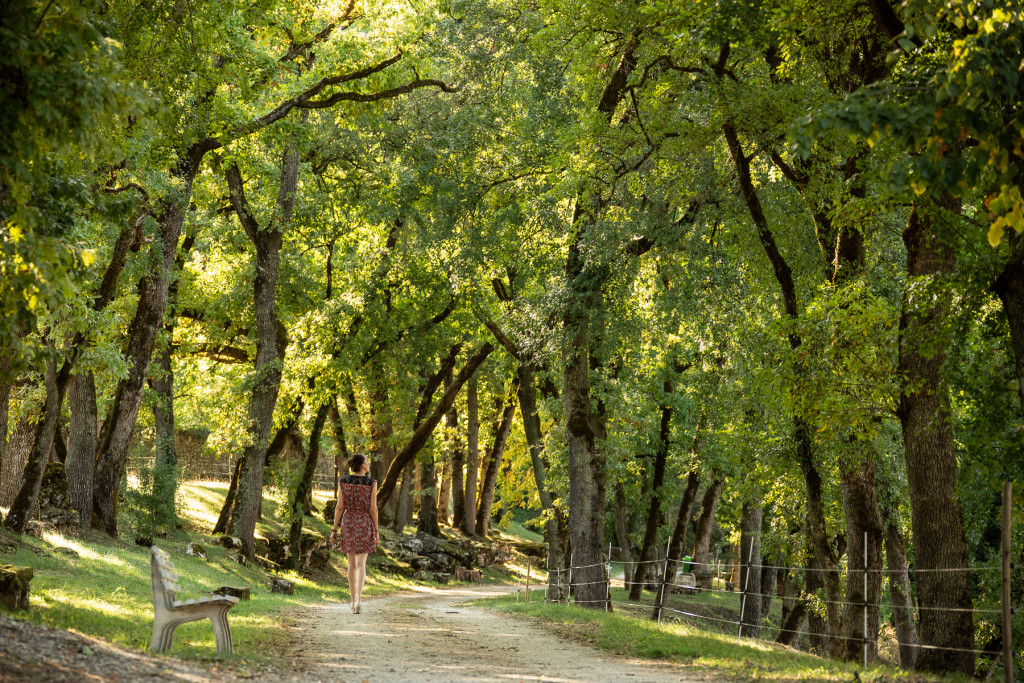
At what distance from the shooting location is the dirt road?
7473 millimetres

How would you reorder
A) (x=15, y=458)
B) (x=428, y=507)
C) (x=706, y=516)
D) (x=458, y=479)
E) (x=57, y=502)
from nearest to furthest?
1. (x=57, y=502)
2. (x=15, y=458)
3. (x=706, y=516)
4. (x=428, y=507)
5. (x=458, y=479)

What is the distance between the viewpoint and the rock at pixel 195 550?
18406mm

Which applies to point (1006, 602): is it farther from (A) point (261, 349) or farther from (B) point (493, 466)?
(B) point (493, 466)

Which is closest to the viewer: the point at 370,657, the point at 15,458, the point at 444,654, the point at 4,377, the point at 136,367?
the point at 4,377

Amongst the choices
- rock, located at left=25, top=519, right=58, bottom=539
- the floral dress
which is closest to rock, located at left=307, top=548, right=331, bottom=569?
rock, located at left=25, top=519, right=58, bottom=539

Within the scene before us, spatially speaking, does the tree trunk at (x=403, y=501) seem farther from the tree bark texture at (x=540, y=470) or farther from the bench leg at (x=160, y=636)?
the bench leg at (x=160, y=636)

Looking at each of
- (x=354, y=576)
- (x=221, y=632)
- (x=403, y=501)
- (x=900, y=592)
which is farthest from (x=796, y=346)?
(x=403, y=501)

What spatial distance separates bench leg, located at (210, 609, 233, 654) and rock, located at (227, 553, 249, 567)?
1305 cm

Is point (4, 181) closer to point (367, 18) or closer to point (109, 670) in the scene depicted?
point (109, 670)

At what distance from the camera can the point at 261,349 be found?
21656 mm

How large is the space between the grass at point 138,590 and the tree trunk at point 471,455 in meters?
8.64

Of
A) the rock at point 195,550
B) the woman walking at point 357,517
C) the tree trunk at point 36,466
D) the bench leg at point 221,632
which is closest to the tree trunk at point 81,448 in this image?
the rock at point 195,550

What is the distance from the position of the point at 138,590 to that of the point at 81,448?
5905mm

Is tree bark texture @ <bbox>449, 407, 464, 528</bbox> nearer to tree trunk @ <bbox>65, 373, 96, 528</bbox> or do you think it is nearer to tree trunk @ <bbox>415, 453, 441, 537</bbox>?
tree trunk @ <bbox>415, 453, 441, 537</bbox>
